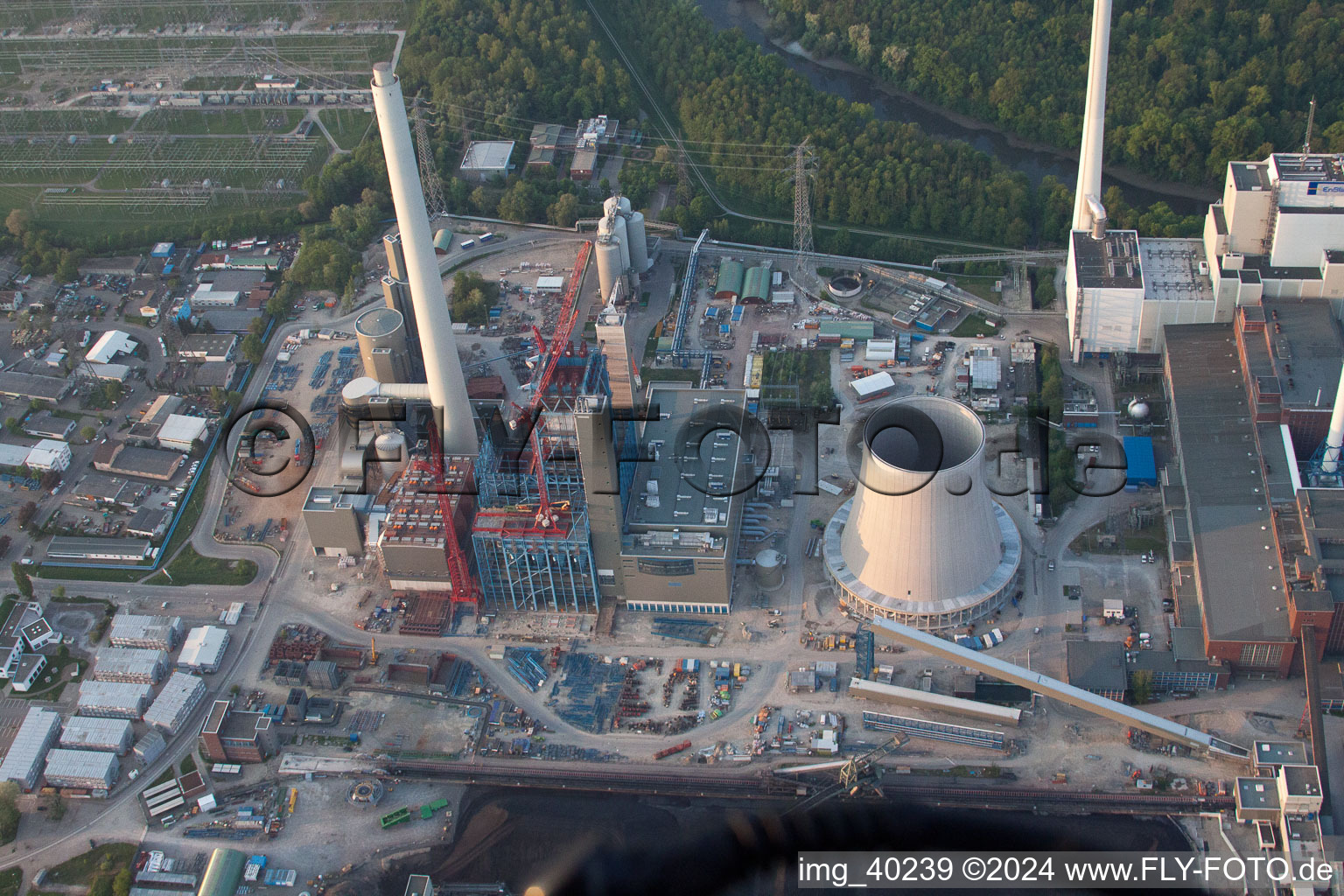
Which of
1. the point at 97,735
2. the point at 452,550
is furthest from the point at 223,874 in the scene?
the point at 452,550

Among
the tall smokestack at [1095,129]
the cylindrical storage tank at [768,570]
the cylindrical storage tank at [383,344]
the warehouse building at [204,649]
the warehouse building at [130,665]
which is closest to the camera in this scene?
the warehouse building at [130,665]

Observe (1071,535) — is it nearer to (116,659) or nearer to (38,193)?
(116,659)

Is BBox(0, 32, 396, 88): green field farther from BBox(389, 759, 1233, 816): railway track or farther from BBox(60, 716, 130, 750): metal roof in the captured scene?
BBox(389, 759, 1233, 816): railway track

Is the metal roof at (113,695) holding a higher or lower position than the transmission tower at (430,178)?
lower

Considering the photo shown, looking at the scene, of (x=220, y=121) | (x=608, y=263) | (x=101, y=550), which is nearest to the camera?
(x=101, y=550)

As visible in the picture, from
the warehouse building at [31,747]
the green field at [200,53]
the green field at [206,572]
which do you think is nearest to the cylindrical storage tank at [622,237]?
the green field at [206,572]

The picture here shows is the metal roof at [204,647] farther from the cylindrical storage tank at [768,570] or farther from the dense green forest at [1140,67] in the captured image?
the dense green forest at [1140,67]

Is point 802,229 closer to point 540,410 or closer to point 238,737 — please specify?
point 540,410
